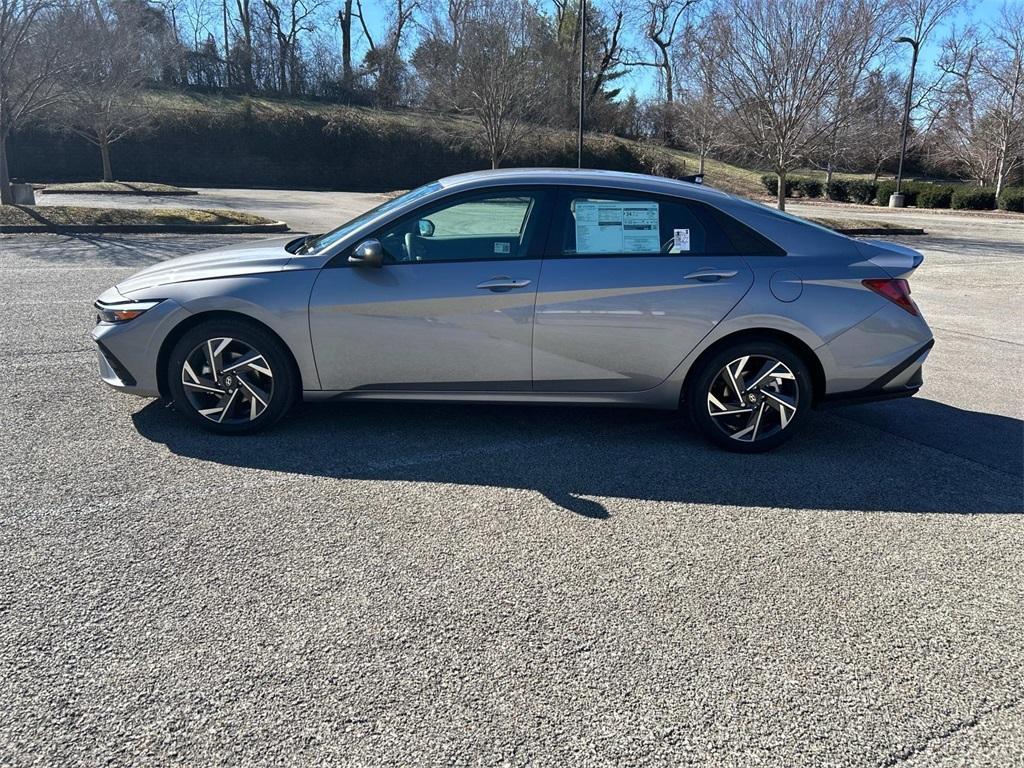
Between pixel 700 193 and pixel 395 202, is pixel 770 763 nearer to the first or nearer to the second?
pixel 700 193

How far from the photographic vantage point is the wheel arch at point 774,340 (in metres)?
4.70

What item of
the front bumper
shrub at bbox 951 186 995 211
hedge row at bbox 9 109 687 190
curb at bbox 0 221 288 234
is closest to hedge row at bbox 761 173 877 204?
shrub at bbox 951 186 995 211

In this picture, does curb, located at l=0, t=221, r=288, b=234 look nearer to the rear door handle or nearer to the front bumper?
the front bumper

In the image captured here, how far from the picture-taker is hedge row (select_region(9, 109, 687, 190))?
40406 millimetres

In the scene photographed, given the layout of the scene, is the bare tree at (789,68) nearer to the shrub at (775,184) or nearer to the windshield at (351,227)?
the windshield at (351,227)

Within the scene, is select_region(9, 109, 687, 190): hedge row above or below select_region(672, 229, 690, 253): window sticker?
above

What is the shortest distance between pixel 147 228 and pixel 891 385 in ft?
53.0

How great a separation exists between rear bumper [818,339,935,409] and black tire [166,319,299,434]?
3209 mm

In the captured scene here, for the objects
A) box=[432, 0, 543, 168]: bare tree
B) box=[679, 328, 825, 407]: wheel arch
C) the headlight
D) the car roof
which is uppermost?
box=[432, 0, 543, 168]: bare tree

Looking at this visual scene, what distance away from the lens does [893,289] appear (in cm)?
471

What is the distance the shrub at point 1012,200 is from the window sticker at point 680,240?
38.3 metres

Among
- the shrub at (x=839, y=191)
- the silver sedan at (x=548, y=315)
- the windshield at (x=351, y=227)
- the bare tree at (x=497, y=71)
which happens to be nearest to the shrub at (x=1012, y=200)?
the shrub at (x=839, y=191)

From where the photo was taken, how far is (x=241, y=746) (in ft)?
7.54

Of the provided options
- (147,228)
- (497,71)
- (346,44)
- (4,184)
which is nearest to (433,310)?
(147,228)
